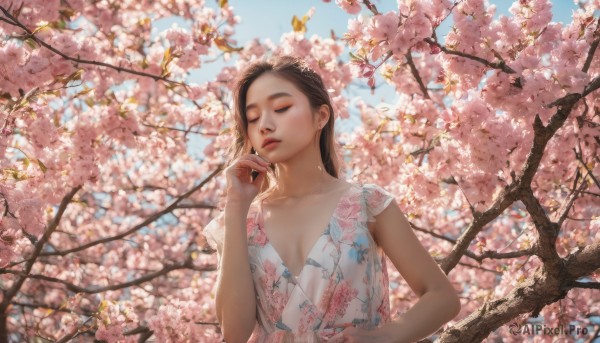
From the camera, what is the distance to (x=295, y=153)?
211cm

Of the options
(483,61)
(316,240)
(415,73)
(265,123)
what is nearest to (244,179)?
(265,123)

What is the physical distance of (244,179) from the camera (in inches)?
83.3

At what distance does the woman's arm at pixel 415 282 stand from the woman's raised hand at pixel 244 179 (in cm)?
38

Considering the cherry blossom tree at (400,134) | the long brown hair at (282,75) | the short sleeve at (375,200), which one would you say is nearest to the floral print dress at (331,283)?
the short sleeve at (375,200)

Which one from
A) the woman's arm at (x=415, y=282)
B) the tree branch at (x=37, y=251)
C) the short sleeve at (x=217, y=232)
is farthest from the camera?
the tree branch at (x=37, y=251)

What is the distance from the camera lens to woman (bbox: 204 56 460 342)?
1865mm

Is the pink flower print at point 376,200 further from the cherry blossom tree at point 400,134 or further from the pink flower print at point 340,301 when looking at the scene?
the cherry blossom tree at point 400,134

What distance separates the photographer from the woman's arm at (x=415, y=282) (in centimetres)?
181

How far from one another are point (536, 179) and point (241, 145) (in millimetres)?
2071

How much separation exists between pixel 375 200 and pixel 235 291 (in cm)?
48

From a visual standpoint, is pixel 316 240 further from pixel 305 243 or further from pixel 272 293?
pixel 272 293

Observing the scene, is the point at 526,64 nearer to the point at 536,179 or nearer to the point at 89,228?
the point at 536,179

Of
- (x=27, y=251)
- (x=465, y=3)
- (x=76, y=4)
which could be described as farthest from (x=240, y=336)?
(x=27, y=251)

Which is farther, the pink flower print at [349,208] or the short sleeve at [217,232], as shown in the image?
the short sleeve at [217,232]
